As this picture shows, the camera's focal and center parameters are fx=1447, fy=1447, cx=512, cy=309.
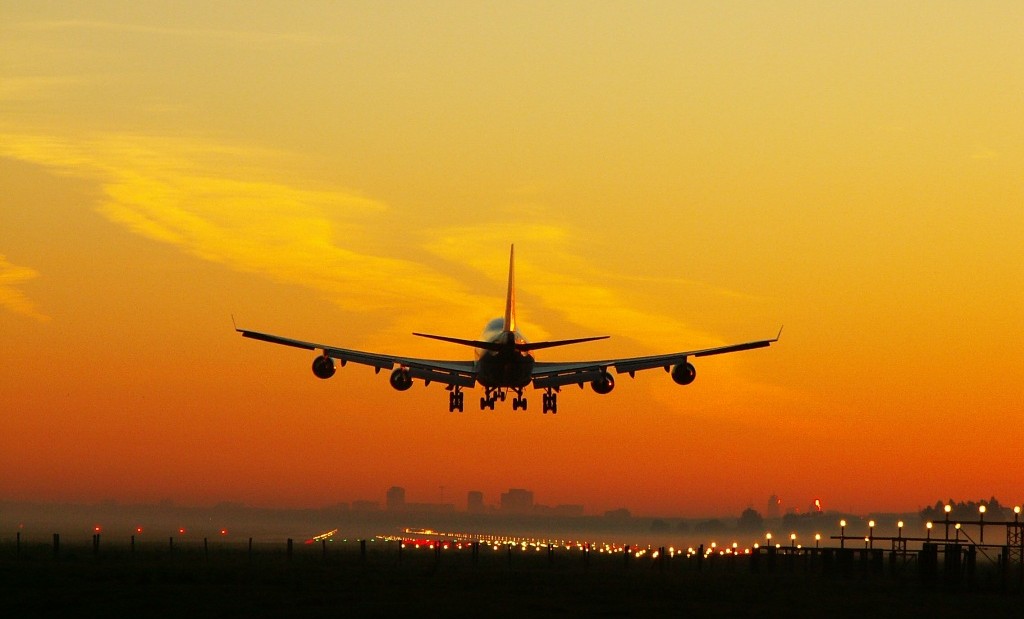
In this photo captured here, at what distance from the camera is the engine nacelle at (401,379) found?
9781 cm

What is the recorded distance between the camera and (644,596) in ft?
266

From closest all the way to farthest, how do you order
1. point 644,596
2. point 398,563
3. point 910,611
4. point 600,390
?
1. point 910,611
2. point 644,596
3. point 600,390
4. point 398,563

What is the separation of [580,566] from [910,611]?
48.4 metres

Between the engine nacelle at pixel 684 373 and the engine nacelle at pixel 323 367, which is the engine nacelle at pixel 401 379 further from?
the engine nacelle at pixel 684 373

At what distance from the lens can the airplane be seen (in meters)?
95.5

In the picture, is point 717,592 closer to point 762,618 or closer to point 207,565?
point 762,618

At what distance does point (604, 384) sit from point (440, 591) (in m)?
24.5

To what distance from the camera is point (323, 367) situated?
95500mm

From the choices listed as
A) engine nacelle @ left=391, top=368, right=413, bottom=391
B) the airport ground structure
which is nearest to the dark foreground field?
the airport ground structure

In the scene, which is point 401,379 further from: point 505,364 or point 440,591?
point 440,591

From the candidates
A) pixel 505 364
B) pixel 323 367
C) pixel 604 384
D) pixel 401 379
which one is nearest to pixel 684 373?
pixel 604 384

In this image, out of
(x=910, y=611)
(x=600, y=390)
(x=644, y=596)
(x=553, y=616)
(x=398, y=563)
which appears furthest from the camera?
(x=398, y=563)

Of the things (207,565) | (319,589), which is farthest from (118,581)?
(207,565)

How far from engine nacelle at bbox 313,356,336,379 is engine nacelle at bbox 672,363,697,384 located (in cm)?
2321
